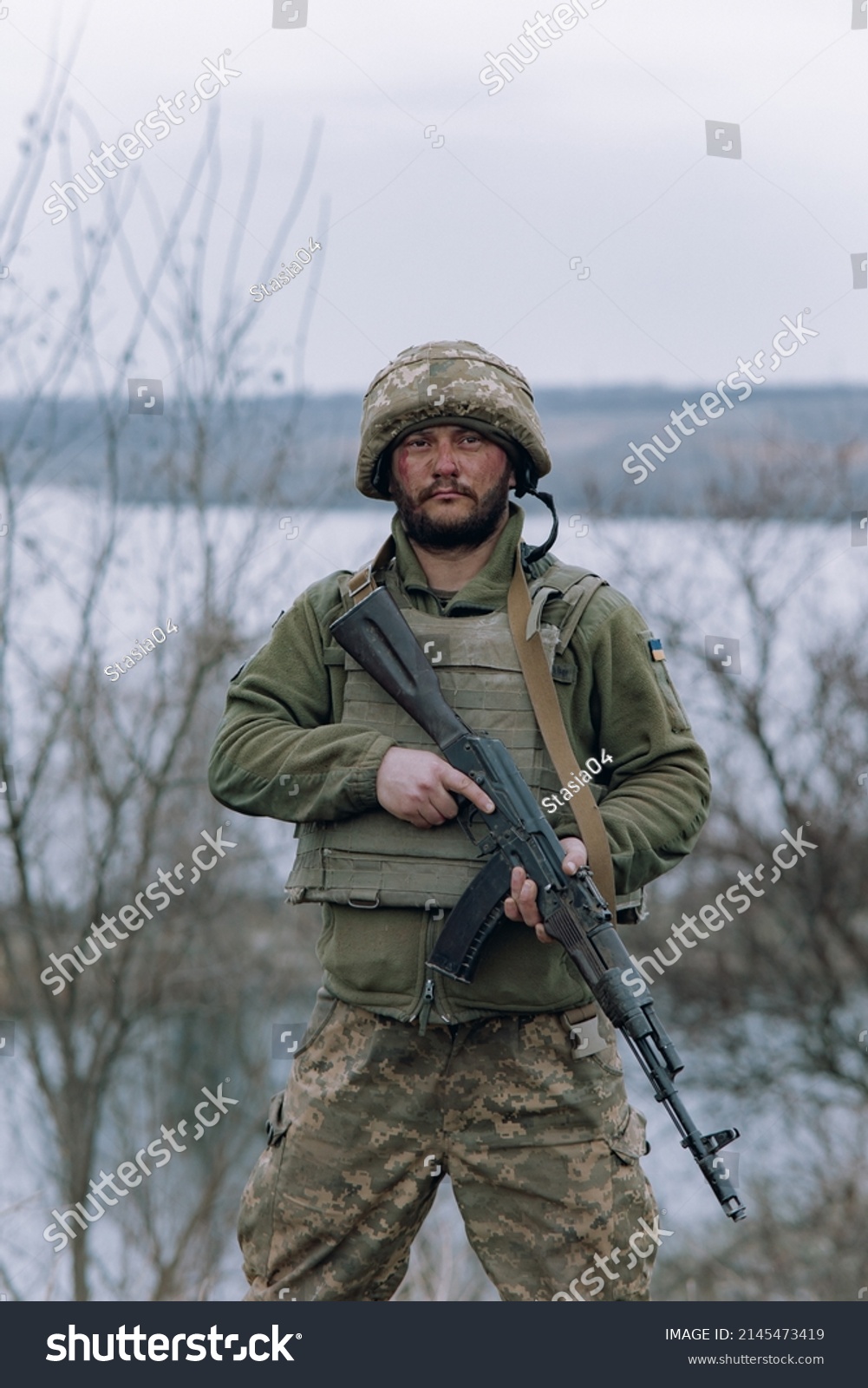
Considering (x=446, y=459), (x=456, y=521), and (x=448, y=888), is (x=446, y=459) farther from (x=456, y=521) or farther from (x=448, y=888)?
(x=448, y=888)

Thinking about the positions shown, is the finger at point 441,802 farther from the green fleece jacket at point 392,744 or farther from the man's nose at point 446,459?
the man's nose at point 446,459

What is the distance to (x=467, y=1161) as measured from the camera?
2.79 meters

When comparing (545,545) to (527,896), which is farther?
(545,545)

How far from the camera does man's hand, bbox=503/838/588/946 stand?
2680 mm

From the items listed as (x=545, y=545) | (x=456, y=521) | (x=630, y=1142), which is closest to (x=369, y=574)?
(x=456, y=521)

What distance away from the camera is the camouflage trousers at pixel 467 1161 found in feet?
9.07

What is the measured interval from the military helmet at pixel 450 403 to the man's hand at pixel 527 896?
86 cm

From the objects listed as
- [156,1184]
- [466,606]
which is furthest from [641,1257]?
[156,1184]

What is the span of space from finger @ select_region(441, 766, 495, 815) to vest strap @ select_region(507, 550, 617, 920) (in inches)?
6.4

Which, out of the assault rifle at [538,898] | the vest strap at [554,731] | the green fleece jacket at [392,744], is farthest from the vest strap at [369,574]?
the vest strap at [554,731]

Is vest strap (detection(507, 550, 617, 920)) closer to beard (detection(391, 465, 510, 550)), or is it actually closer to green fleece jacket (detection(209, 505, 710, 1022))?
green fleece jacket (detection(209, 505, 710, 1022))

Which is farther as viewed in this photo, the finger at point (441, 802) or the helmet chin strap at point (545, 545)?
the helmet chin strap at point (545, 545)

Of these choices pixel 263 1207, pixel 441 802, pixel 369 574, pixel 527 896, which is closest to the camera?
pixel 527 896

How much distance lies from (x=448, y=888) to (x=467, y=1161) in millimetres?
524
